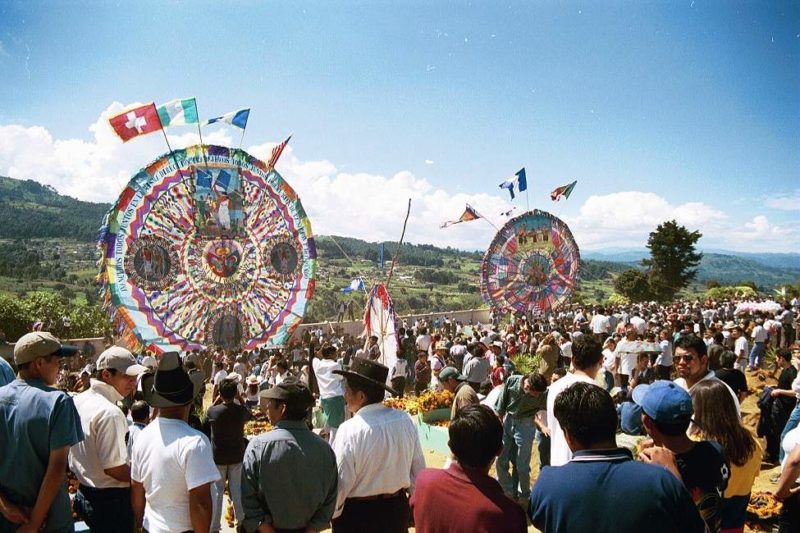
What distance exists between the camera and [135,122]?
12.3m

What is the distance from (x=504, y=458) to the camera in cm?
657

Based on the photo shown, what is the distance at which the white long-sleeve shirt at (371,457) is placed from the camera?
11.3 ft

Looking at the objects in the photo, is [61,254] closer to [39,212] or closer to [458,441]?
[39,212]

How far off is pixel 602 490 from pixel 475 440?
0.65 meters

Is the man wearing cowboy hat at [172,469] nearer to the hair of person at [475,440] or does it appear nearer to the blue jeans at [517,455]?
the hair of person at [475,440]

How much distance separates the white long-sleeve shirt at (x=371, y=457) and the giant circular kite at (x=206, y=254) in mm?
11216

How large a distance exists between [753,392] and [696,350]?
912cm

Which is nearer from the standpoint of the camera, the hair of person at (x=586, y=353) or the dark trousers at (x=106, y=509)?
the dark trousers at (x=106, y=509)

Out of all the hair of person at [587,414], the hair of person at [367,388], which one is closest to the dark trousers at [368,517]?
the hair of person at [367,388]

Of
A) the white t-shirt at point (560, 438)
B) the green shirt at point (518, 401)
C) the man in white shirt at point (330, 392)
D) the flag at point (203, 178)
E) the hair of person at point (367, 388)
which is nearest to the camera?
the hair of person at point (367, 388)

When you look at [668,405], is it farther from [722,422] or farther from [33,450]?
[33,450]

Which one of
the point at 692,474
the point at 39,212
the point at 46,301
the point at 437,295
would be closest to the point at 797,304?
the point at 692,474

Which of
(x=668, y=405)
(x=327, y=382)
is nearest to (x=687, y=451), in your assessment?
(x=668, y=405)

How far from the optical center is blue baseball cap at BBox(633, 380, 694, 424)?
2668 mm
